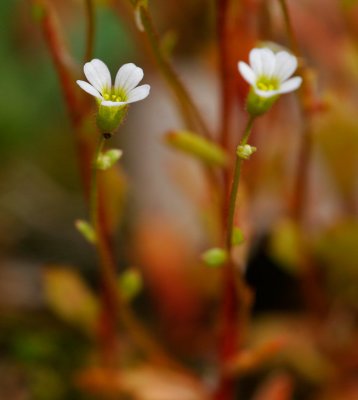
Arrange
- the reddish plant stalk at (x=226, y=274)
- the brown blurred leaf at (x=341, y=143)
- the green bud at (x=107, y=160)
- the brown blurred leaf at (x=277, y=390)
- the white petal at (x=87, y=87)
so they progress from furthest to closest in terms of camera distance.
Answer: the brown blurred leaf at (x=341, y=143) → the brown blurred leaf at (x=277, y=390) → the reddish plant stalk at (x=226, y=274) → the green bud at (x=107, y=160) → the white petal at (x=87, y=87)

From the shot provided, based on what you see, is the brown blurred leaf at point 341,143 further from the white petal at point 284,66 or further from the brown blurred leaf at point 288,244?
the white petal at point 284,66

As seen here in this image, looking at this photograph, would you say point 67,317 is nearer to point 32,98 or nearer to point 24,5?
point 32,98

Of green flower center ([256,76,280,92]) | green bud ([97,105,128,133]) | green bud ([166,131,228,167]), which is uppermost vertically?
green bud ([166,131,228,167])

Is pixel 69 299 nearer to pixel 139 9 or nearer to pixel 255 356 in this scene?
pixel 255 356

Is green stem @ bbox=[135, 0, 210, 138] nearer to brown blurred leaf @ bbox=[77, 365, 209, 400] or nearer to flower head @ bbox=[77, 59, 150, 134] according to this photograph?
flower head @ bbox=[77, 59, 150, 134]

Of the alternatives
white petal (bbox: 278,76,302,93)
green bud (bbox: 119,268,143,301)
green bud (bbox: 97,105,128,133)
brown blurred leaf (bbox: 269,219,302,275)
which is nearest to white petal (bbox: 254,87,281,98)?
white petal (bbox: 278,76,302,93)

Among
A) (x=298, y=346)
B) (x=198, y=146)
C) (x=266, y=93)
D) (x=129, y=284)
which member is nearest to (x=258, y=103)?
(x=266, y=93)

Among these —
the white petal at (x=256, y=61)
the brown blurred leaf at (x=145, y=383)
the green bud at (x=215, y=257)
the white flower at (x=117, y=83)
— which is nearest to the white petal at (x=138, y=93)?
the white flower at (x=117, y=83)
